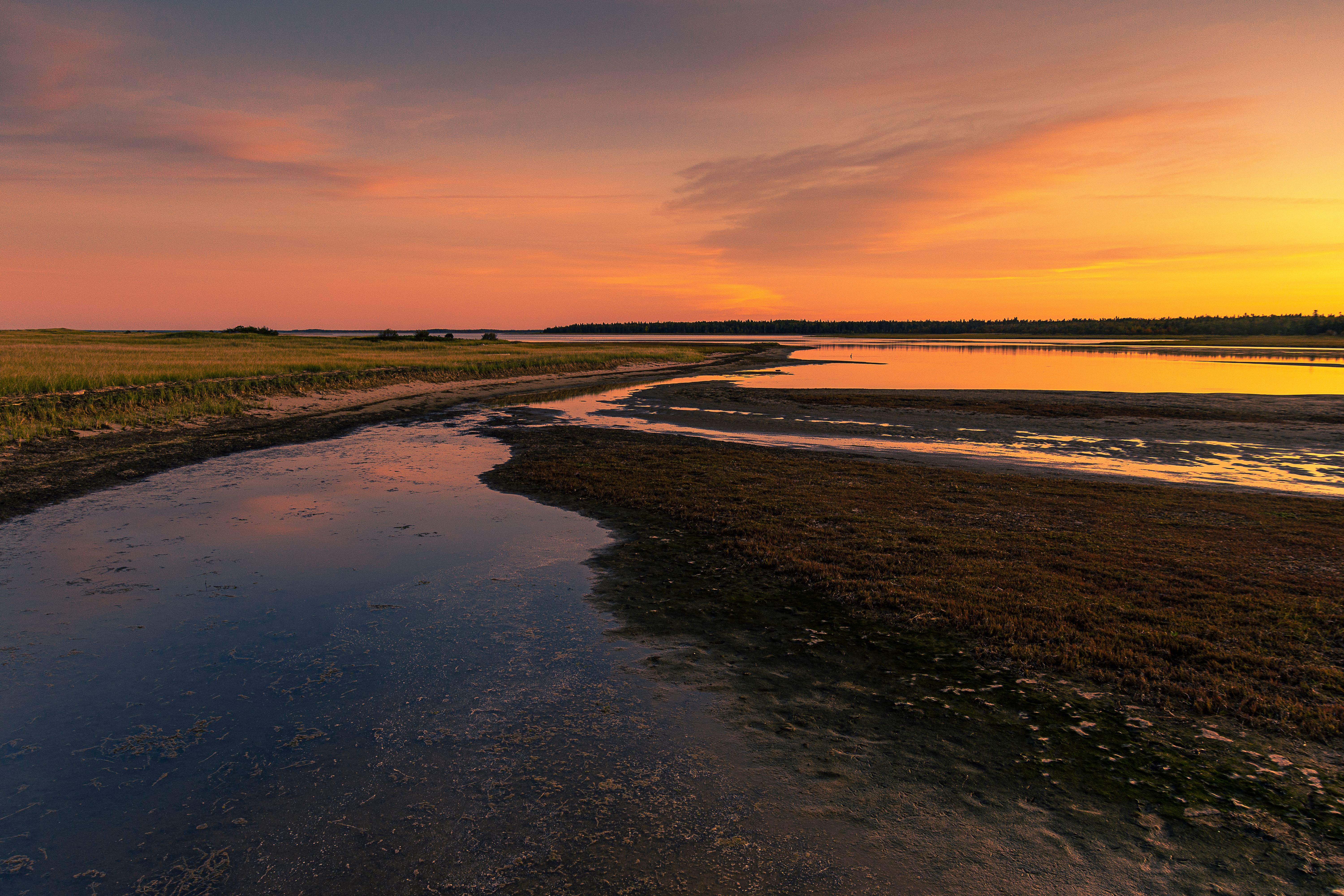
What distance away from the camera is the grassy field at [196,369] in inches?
1014

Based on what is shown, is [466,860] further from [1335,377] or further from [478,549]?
[1335,377]

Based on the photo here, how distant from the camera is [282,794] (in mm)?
5191

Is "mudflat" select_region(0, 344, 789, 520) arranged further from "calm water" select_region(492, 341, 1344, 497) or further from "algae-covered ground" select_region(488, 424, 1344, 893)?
"algae-covered ground" select_region(488, 424, 1344, 893)

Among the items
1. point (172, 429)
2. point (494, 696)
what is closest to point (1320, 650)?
point (494, 696)

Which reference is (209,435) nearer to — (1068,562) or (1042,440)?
(1068,562)

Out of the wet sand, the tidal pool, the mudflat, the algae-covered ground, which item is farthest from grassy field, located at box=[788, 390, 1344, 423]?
the mudflat

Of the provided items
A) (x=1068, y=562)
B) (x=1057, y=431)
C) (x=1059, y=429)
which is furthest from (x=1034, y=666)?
(x=1059, y=429)

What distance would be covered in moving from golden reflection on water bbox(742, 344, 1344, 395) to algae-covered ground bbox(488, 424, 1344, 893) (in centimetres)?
3586

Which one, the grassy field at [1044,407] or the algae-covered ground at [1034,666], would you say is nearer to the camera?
the algae-covered ground at [1034,666]

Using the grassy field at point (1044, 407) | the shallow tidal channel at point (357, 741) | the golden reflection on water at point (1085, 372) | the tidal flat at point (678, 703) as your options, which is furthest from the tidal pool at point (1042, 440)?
the golden reflection on water at point (1085, 372)

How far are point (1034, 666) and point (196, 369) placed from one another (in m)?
44.6

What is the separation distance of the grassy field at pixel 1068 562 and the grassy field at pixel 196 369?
63.4ft

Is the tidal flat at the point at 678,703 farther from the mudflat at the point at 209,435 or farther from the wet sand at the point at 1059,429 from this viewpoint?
the wet sand at the point at 1059,429

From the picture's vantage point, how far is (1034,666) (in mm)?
7328
